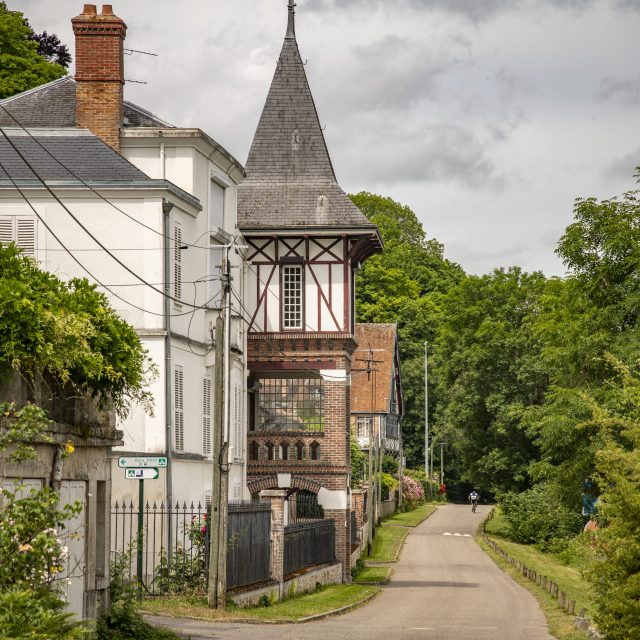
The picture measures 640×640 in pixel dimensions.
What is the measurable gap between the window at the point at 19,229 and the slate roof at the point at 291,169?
438 inches

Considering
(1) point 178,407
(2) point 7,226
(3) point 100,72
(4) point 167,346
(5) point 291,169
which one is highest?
(5) point 291,169

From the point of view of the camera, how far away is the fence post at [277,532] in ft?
95.0

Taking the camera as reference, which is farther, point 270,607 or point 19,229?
point 19,229

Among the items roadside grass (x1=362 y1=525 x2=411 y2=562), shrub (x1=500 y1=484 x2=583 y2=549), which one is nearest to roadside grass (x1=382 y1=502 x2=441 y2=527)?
roadside grass (x1=362 y1=525 x2=411 y2=562)

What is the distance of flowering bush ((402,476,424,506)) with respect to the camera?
77125mm

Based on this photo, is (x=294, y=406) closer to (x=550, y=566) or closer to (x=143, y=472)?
(x=550, y=566)

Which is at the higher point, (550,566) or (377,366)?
(377,366)

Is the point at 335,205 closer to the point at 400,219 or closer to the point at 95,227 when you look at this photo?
the point at 95,227

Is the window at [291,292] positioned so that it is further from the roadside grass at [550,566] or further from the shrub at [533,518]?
the shrub at [533,518]

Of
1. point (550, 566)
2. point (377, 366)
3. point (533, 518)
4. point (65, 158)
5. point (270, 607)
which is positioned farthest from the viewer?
point (377, 366)

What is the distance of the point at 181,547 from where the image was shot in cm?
2717

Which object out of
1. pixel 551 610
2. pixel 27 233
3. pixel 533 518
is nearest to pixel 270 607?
pixel 551 610

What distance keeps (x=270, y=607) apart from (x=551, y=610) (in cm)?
650

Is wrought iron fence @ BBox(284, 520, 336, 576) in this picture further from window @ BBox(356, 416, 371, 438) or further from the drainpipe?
window @ BBox(356, 416, 371, 438)
